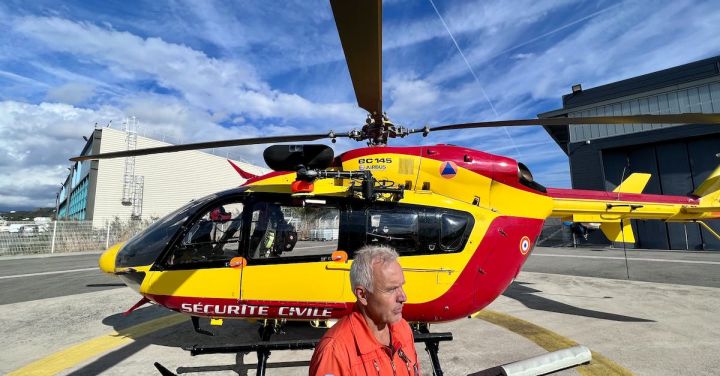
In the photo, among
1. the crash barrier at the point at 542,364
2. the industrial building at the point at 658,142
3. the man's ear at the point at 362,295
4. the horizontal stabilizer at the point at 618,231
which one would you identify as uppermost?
the industrial building at the point at 658,142

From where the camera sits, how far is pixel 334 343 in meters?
1.63

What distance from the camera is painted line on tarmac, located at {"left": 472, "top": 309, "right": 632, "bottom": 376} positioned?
3922mm

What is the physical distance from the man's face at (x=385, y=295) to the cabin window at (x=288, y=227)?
250 centimetres

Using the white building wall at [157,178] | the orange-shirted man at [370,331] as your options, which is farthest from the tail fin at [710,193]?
the white building wall at [157,178]

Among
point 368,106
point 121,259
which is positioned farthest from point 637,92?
point 121,259

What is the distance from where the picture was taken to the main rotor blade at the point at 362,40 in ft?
7.23

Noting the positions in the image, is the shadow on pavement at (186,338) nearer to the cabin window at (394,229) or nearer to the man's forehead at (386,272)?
the cabin window at (394,229)

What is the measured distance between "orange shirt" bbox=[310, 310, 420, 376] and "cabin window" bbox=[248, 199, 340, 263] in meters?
2.48

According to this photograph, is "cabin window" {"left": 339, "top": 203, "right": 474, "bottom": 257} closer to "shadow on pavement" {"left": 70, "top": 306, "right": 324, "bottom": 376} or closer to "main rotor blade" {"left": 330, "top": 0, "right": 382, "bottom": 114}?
"main rotor blade" {"left": 330, "top": 0, "right": 382, "bottom": 114}

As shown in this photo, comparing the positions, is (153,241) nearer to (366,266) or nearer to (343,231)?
(343,231)

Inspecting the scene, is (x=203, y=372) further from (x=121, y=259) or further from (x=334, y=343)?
(x=334, y=343)

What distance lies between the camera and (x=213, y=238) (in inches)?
186

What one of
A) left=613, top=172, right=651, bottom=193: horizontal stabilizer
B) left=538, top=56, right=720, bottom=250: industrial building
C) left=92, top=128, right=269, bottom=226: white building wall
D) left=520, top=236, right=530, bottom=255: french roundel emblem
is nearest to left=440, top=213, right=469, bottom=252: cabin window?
left=520, top=236, right=530, bottom=255: french roundel emblem

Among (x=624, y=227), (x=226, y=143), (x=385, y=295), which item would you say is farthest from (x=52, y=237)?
(x=624, y=227)
